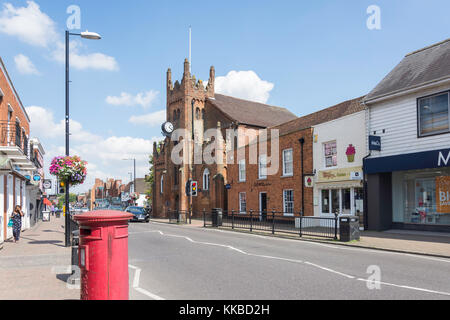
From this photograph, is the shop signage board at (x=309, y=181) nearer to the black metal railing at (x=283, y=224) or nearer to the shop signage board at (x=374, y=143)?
the black metal railing at (x=283, y=224)

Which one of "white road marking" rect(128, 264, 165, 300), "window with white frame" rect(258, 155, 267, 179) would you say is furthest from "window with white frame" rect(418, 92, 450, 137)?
"white road marking" rect(128, 264, 165, 300)

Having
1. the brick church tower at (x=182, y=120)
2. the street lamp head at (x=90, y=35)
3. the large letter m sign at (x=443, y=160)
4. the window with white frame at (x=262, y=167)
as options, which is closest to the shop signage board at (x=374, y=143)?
the large letter m sign at (x=443, y=160)

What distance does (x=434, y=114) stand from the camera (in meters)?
16.6

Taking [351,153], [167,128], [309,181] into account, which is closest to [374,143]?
[351,153]

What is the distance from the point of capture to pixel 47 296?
671 centimetres

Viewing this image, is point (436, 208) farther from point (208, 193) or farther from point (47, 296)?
point (208, 193)

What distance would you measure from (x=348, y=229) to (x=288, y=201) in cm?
1070

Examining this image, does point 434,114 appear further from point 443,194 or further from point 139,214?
point 139,214

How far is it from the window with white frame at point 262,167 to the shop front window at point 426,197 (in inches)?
419

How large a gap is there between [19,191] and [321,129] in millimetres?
18225

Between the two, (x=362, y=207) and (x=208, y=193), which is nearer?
(x=362, y=207)

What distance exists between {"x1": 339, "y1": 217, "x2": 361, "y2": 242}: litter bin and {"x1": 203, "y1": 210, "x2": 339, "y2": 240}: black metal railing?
467mm

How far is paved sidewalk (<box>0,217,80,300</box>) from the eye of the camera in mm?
6852
